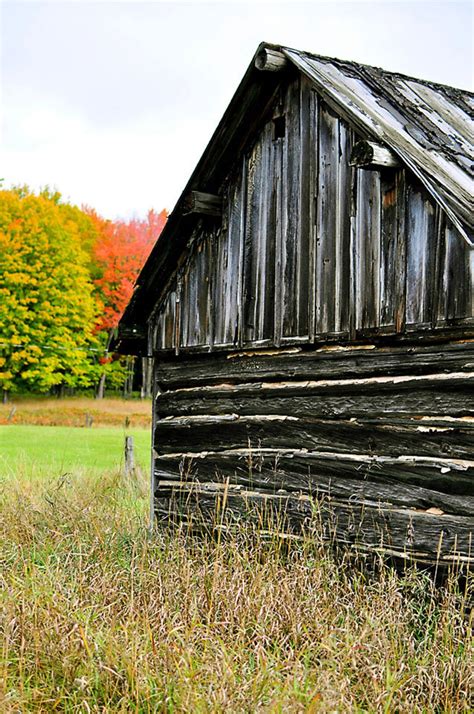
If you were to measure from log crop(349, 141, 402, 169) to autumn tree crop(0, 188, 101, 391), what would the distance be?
3424 cm

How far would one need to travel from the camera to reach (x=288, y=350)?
812cm

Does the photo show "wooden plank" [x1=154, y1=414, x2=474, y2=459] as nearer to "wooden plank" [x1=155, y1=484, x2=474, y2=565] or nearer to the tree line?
"wooden plank" [x1=155, y1=484, x2=474, y2=565]

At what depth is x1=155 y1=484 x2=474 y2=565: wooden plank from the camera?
259 inches

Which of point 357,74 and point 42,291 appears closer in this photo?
point 357,74

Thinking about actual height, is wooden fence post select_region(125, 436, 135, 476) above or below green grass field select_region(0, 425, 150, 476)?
above

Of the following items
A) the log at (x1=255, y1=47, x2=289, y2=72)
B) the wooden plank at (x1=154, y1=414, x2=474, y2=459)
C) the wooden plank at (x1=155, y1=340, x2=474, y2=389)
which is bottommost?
the wooden plank at (x1=154, y1=414, x2=474, y2=459)

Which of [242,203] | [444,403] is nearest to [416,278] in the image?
[444,403]

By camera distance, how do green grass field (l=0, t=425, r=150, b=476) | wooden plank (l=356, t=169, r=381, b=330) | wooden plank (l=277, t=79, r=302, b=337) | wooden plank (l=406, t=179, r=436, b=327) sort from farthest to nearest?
green grass field (l=0, t=425, r=150, b=476) < wooden plank (l=277, t=79, r=302, b=337) < wooden plank (l=356, t=169, r=381, b=330) < wooden plank (l=406, t=179, r=436, b=327)

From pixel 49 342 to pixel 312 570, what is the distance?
1420 inches

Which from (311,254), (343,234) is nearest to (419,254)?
(343,234)

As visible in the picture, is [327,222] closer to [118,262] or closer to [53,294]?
[53,294]

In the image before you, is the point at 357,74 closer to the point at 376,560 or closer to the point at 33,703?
the point at 376,560

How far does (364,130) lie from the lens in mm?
6922

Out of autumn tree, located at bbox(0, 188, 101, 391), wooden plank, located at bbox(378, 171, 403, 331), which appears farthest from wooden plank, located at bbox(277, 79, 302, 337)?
autumn tree, located at bbox(0, 188, 101, 391)
